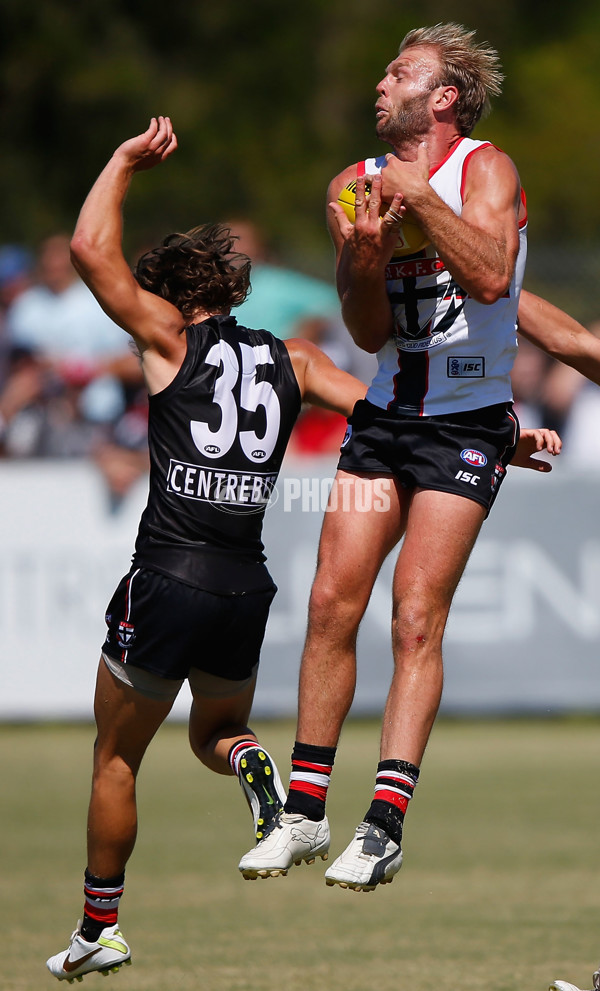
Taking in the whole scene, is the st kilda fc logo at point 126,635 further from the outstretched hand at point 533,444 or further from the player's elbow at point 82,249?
the outstretched hand at point 533,444

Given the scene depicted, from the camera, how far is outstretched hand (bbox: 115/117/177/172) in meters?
4.90

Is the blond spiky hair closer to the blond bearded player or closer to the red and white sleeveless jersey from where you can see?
the blond bearded player

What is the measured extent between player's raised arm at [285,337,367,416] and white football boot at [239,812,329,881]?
144 cm

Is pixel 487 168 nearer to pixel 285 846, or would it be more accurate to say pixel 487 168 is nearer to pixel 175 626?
pixel 175 626

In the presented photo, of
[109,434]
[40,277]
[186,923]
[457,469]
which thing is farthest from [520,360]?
[457,469]

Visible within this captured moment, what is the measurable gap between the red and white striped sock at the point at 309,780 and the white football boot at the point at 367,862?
0.92ft

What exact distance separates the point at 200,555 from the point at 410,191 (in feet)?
4.60

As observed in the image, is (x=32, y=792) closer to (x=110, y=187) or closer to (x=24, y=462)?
(x=24, y=462)

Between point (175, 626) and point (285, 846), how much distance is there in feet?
2.67

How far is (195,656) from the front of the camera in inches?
196

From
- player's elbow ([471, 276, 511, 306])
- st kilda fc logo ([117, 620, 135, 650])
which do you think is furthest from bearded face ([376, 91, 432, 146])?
st kilda fc logo ([117, 620, 135, 650])

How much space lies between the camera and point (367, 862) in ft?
14.6

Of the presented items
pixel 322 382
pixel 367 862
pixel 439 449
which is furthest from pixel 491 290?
pixel 367 862

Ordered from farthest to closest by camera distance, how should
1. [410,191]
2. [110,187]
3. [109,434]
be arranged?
[109,434] < [110,187] < [410,191]
